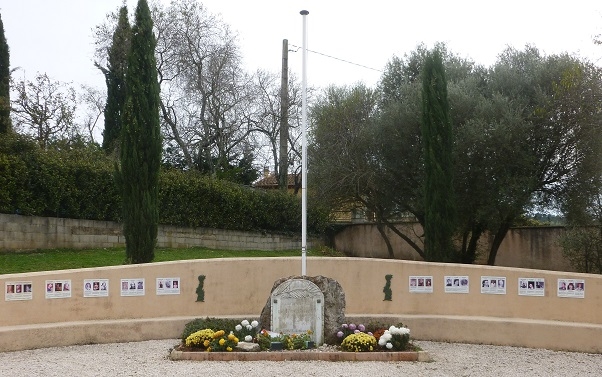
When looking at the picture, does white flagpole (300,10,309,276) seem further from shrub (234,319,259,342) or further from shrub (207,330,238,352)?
shrub (207,330,238,352)

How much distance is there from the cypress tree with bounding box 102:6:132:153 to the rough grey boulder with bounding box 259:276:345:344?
16.1 metres

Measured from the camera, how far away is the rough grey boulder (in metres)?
11.2

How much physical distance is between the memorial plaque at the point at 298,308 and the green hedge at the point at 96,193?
8.98 meters

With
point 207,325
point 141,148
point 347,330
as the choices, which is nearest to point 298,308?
point 347,330

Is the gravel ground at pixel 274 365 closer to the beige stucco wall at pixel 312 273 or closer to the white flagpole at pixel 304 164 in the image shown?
the beige stucco wall at pixel 312 273

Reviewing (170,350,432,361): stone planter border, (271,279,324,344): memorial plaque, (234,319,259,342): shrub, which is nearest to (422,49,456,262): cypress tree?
(271,279,324,344): memorial plaque

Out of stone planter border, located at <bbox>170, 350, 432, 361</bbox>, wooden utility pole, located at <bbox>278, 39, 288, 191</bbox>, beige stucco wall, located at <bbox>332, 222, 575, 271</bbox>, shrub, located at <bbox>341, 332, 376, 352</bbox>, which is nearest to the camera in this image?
stone planter border, located at <bbox>170, 350, 432, 361</bbox>

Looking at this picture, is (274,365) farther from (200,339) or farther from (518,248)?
(518,248)

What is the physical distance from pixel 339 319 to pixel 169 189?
11409mm

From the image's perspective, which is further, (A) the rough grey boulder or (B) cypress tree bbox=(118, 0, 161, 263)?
(B) cypress tree bbox=(118, 0, 161, 263)

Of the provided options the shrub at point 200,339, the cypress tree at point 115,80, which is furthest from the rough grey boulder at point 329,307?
the cypress tree at point 115,80

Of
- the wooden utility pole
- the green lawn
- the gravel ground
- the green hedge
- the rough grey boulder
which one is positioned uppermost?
the wooden utility pole

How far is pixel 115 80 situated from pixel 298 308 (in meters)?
18.4

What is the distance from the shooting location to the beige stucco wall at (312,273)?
1113 centimetres
